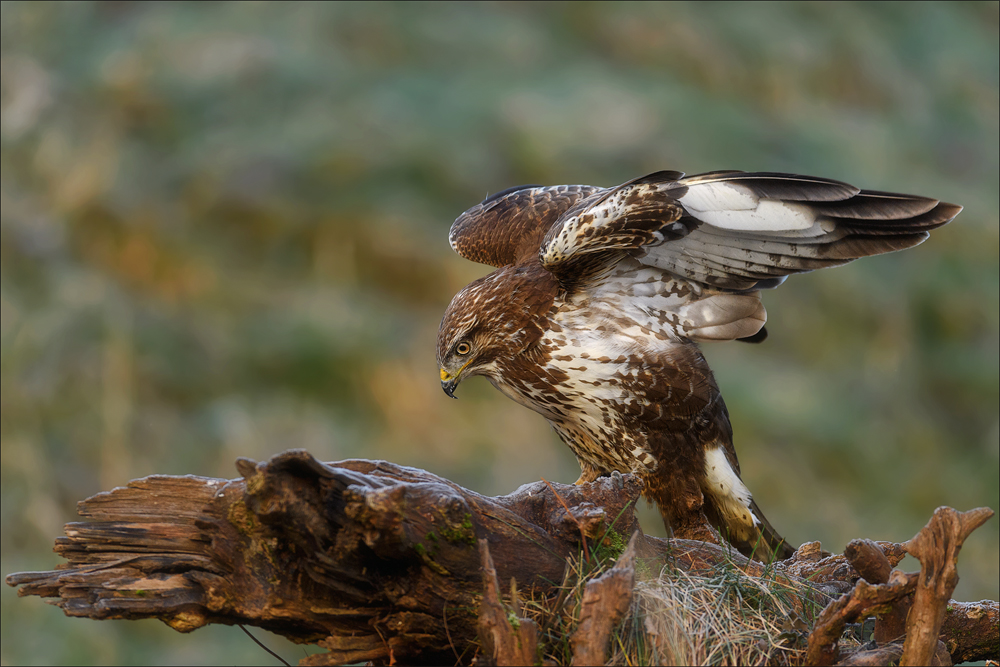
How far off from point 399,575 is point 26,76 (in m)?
9.70

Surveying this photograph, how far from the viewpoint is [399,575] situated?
2570mm

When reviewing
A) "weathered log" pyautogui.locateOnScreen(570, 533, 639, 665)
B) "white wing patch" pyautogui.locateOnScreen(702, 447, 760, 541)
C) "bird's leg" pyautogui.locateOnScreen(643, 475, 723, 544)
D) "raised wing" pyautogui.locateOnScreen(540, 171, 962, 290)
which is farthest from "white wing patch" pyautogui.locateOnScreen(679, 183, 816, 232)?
"weathered log" pyautogui.locateOnScreen(570, 533, 639, 665)

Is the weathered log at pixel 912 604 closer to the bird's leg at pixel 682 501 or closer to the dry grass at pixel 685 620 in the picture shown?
the dry grass at pixel 685 620

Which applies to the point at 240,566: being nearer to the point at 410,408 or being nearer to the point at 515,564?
the point at 515,564

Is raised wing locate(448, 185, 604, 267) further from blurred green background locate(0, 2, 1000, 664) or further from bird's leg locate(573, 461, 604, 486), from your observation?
blurred green background locate(0, 2, 1000, 664)

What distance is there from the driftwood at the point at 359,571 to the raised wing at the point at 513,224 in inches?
70.8

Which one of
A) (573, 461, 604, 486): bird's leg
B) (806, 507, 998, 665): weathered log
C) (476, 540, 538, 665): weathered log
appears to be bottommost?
(476, 540, 538, 665): weathered log

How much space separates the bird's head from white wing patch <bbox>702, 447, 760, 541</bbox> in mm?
1052

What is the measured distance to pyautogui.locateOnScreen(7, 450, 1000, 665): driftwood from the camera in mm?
2352

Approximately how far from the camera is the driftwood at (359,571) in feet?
7.72

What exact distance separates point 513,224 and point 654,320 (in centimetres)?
91

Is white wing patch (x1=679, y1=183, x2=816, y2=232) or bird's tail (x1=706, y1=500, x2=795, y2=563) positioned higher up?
white wing patch (x1=679, y1=183, x2=816, y2=232)

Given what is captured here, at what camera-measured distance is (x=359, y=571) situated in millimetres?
2486

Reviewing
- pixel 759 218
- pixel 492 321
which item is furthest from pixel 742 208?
pixel 492 321
